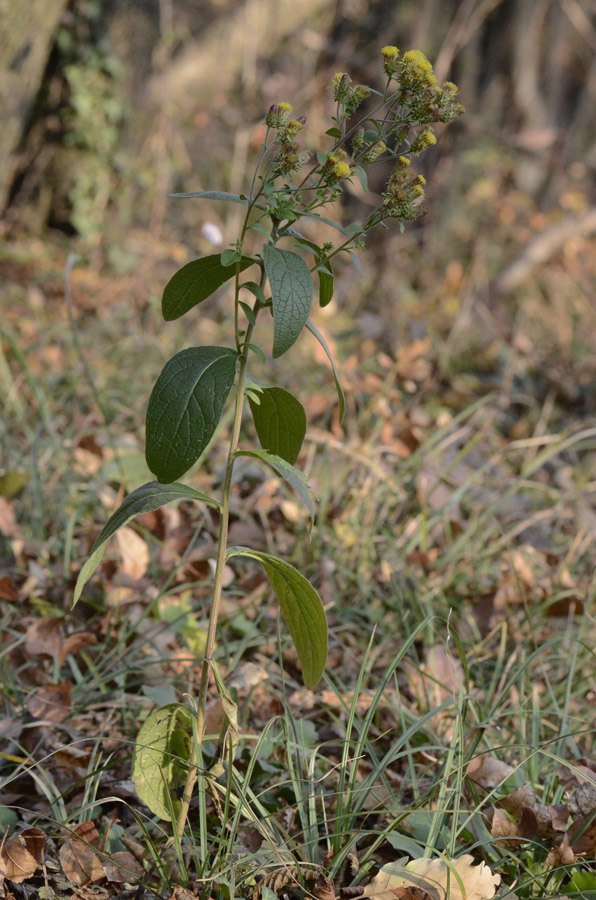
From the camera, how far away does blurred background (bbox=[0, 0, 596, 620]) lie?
2582 millimetres

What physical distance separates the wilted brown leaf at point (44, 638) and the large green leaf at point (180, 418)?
0.71 metres

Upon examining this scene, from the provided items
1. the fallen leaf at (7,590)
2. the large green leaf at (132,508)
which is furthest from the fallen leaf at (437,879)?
the fallen leaf at (7,590)

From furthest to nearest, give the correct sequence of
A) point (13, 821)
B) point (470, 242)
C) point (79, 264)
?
1. point (470, 242)
2. point (79, 264)
3. point (13, 821)

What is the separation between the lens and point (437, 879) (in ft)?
3.74

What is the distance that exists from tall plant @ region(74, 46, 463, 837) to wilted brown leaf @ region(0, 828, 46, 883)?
17cm

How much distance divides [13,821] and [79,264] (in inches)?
152

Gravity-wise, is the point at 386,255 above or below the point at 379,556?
above

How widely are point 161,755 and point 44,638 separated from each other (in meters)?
Answer: 0.52

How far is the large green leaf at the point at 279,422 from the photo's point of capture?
1.19 metres

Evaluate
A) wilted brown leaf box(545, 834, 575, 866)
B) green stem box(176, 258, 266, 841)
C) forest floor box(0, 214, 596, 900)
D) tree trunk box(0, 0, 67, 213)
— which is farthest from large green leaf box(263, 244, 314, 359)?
tree trunk box(0, 0, 67, 213)

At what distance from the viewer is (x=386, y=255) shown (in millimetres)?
4762

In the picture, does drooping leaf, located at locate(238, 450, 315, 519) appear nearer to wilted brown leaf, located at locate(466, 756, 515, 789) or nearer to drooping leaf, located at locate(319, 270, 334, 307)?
drooping leaf, located at locate(319, 270, 334, 307)

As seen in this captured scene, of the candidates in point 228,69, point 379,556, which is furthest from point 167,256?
point 379,556

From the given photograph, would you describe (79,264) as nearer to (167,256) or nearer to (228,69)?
(167,256)
